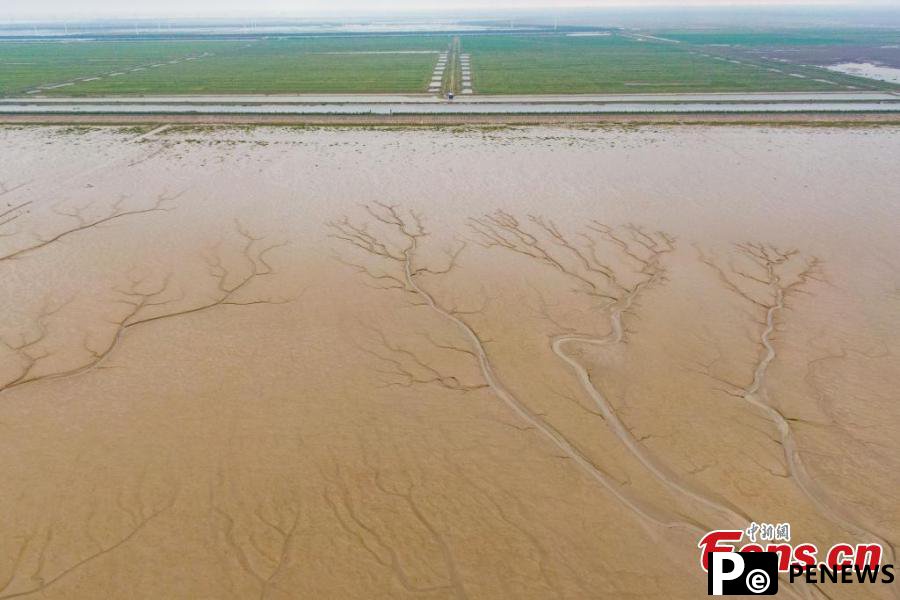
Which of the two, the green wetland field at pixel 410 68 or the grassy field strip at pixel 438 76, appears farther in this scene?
the grassy field strip at pixel 438 76

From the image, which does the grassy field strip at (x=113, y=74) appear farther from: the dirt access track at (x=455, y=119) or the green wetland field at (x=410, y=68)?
the dirt access track at (x=455, y=119)

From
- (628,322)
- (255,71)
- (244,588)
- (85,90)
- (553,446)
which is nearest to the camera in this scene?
(244,588)

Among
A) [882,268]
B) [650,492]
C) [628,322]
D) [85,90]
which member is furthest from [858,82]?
[85,90]

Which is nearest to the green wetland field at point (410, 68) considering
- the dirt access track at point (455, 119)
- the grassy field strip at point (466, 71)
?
the grassy field strip at point (466, 71)

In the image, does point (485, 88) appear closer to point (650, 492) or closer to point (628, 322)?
point (628, 322)

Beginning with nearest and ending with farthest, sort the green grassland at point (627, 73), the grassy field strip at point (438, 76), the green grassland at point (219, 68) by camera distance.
Answer: the green grassland at point (627, 73) < the green grassland at point (219, 68) < the grassy field strip at point (438, 76)

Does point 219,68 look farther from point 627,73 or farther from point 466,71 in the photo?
point 627,73

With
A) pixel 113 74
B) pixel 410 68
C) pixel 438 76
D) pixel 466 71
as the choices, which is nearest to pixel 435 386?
pixel 438 76
